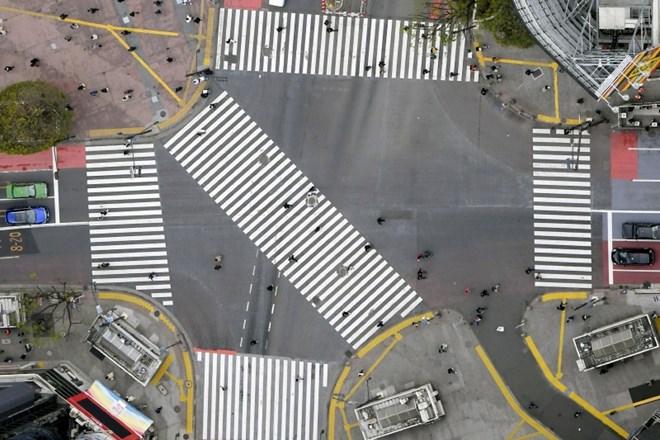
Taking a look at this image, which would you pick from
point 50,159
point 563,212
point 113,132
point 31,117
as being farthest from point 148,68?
point 563,212

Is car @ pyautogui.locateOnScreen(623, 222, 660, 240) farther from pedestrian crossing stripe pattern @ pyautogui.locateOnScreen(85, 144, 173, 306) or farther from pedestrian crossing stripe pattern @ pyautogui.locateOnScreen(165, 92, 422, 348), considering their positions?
pedestrian crossing stripe pattern @ pyautogui.locateOnScreen(85, 144, 173, 306)

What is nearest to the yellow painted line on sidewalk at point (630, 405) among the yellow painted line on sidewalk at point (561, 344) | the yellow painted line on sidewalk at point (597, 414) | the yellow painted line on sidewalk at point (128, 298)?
the yellow painted line on sidewalk at point (597, 414)

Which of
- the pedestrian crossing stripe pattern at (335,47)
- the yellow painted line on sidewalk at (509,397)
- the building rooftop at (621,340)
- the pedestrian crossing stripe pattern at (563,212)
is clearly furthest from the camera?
the pedestrian crossing stripe pattern at (335,47)

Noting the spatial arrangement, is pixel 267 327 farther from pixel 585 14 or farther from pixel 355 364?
pixel 585 14

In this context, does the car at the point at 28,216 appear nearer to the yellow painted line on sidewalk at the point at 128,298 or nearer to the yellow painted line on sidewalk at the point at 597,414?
the yellow painted line on sidewalk at the point at 128,298

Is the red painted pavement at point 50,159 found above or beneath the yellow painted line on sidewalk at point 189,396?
above

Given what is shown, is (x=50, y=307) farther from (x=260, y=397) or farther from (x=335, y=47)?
(x=335, y=47)

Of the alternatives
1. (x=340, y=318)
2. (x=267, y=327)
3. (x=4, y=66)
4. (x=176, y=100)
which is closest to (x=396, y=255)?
(x=340, y=318)
